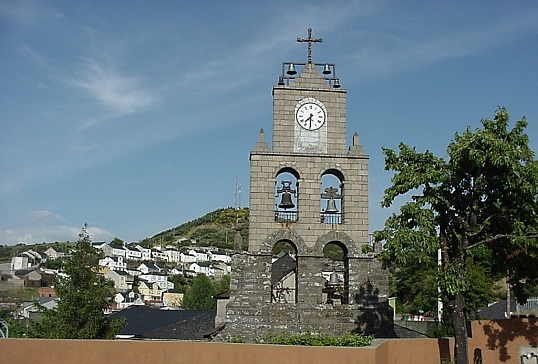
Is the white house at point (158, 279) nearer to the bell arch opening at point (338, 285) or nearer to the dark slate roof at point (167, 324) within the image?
the dark slate roof at point (167, 324)

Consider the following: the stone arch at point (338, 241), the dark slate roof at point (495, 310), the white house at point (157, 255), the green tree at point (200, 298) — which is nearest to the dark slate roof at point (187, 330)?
the stone arch at point (338, 241)

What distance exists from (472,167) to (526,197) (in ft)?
4.23

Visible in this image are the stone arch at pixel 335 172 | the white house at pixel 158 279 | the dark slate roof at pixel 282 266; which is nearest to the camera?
the stone arch at pixel 335 172

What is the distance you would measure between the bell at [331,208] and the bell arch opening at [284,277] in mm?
1441

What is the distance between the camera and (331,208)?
1675 cm

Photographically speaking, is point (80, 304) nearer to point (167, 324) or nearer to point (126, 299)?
point (167, 324)

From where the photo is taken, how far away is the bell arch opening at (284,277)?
16.9m

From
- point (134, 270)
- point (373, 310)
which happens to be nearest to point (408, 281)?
point (373, 310)

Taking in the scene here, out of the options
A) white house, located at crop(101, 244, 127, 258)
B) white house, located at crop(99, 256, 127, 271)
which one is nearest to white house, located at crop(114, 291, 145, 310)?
white house, located at crop(99, 256, 127, 271)

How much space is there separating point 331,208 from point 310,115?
281 centimetres

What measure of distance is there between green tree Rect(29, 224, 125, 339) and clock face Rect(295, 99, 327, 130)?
8519mm

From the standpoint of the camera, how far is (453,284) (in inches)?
485

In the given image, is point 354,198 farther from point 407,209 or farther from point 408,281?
point 408,281

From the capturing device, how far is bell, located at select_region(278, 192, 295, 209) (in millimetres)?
16672
